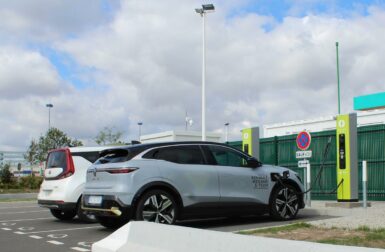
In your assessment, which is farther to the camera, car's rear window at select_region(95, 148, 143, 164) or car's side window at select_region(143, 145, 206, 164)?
car's side window at select_region(143, 145, 206, 164)

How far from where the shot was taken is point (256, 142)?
19.1 metres

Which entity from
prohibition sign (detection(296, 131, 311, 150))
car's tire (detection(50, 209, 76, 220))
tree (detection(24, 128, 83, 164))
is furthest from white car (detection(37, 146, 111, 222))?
tree (detection(24, 128, 83, 164))

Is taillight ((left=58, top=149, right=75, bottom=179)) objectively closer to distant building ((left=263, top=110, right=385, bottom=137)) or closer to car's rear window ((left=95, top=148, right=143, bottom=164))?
car's rear window ((left=95, top=148, right=143, bottom=164))

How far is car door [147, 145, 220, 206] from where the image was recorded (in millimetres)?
9375

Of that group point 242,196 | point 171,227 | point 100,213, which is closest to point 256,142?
point 242,196

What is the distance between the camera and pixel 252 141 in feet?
62.4

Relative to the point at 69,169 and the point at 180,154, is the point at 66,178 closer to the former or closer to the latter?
the point at 69,169

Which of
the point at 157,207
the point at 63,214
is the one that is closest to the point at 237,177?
the point at 157,207

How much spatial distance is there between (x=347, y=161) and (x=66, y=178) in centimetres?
798

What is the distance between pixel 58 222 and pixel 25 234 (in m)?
2.22

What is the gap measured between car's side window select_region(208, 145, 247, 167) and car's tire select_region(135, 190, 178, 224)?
4.82 ft

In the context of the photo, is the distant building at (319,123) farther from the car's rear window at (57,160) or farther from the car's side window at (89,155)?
the car's rear window at (57,160)

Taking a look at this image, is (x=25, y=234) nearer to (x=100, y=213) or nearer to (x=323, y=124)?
(x=100, y=213)

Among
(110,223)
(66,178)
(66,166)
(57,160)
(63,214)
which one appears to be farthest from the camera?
(63,214)
